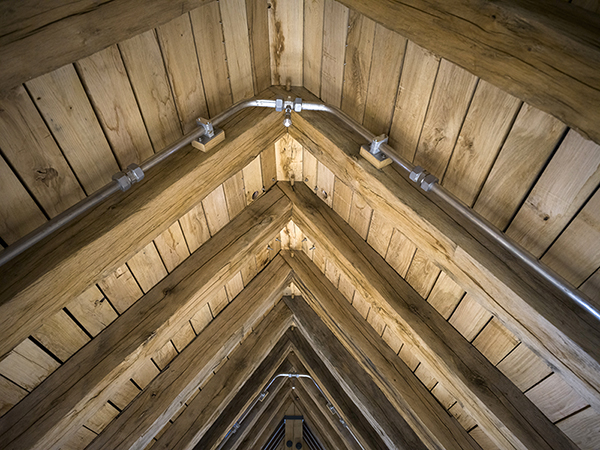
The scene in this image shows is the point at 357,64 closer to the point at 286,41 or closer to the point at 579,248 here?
the point at 286,41

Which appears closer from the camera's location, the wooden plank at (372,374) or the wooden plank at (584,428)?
the wooden plank at (584,428)

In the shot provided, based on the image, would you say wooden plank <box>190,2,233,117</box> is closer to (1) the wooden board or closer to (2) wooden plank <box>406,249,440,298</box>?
(1) the wooden board

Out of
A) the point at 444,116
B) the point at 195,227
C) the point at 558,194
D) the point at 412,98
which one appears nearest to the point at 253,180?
the point at 195,227

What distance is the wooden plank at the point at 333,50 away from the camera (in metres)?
1.66

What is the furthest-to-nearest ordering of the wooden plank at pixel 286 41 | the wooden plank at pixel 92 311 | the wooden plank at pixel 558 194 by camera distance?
the wooden plank at pixel 286 41, the wooden plank at pixel 92 311, the wooden plank at pixel 558 194

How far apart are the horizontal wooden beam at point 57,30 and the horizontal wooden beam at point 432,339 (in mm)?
1469

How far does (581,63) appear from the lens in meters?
0.88

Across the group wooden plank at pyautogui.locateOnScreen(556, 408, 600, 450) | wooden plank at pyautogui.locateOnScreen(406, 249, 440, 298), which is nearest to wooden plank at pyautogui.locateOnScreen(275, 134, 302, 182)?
wooden plank at pyautogui.locateOnScreen(406, 249, 440, 298)

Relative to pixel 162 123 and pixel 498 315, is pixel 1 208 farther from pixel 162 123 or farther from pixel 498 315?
pixel 498 315

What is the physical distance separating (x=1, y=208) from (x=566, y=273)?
2141mm

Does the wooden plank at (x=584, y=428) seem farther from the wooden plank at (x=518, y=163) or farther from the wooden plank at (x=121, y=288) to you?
the wooden plank at (x=121, y=288)

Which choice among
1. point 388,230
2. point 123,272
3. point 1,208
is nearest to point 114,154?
point 1,208

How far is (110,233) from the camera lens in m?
1.44

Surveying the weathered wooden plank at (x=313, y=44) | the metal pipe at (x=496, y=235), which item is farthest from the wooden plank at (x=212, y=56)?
the metal pipe at (x=496, y=235)
